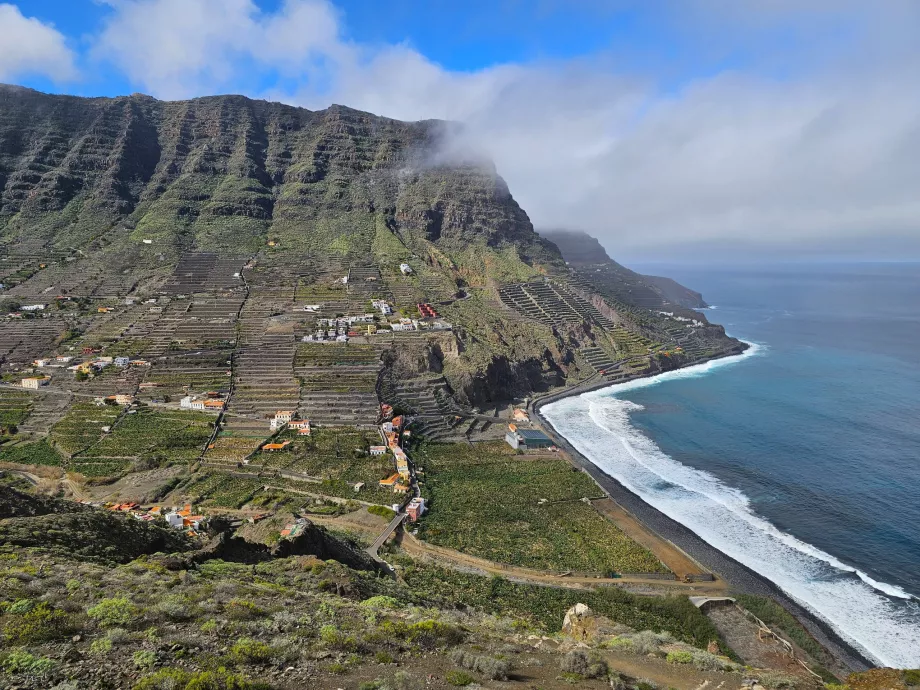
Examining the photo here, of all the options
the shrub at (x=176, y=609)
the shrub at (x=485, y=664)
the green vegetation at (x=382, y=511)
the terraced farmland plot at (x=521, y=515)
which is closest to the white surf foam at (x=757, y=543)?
the terraced farmland plot at (x=521, y=515)

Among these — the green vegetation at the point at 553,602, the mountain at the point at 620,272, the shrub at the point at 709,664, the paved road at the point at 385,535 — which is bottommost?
the green vegetation at the point at 553,602

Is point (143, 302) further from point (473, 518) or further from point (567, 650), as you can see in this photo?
point (567, 650)

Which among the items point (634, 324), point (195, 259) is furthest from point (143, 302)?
point (634, 324)

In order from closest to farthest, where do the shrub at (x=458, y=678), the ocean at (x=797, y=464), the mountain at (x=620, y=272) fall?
the shrub at (x=458, y=678)
the ocean at (x=797, y=464)
the mountain at (x=620, y=272)

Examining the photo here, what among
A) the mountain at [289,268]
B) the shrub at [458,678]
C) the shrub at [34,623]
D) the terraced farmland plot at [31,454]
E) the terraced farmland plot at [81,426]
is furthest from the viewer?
the mountain at [289,268]

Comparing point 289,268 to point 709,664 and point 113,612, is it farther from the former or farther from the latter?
point 709,664

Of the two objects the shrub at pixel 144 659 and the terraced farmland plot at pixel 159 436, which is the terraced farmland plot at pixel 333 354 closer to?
the terraced farmland plot at pixel 159 436

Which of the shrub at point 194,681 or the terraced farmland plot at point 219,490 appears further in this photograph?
the terraced farmland plot at point 219,490

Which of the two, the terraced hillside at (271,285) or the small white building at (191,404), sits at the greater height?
the terraced hillside at (271,285)
